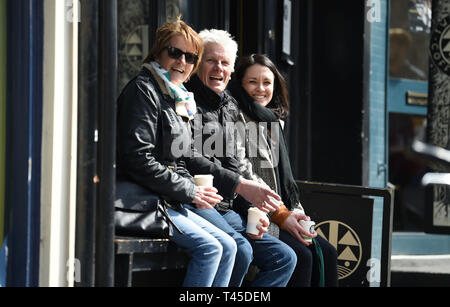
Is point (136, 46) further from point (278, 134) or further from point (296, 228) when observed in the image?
point (296, 228)

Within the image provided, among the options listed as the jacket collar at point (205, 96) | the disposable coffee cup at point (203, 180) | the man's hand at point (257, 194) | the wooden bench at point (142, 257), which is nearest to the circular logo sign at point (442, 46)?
the jacket collar at point (205, 96)

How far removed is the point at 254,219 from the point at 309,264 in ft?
1.44

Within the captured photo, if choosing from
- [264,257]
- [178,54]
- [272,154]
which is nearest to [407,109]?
[272,154]

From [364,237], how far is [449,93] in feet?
7.17

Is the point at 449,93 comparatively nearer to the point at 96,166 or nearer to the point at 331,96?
the point at 331,96

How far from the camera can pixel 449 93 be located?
6.54m

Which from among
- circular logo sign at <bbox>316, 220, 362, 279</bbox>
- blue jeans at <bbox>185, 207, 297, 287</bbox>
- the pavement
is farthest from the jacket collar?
the pavement

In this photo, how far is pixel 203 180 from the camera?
3.50m

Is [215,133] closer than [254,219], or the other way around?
[254,219]

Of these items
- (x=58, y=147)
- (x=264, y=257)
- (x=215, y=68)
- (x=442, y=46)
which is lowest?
(x=264, y=257)

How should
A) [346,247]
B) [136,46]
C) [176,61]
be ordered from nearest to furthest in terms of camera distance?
[176,61] < [346,247] < [136,46]

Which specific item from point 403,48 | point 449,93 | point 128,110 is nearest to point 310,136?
point 449,93

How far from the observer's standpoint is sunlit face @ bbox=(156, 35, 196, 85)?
360cm

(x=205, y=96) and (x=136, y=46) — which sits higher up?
(x=136, y=46)
